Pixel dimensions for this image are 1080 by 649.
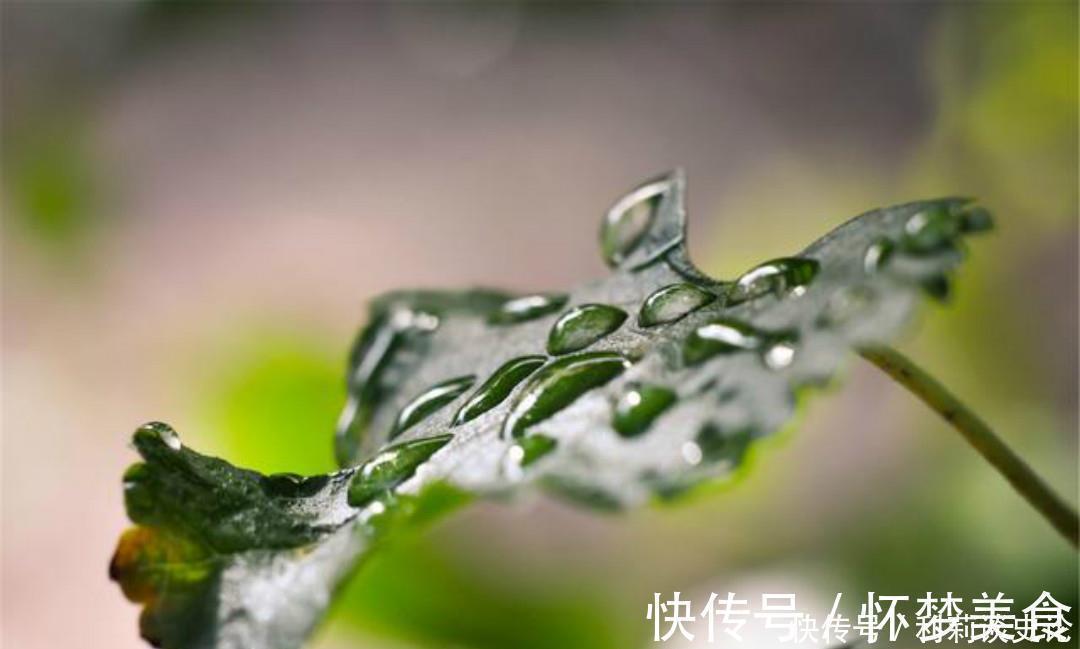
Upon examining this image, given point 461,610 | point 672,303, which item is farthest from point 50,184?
point 672,303

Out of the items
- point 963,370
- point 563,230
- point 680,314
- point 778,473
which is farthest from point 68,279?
point 680,314

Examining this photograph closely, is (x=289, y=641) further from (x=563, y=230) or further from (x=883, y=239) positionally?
(x=563, y=230)

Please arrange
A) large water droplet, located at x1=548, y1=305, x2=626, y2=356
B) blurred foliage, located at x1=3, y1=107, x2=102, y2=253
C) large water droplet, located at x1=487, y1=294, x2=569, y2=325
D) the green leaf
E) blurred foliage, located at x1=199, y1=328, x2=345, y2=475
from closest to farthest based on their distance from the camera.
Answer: the green leaf, large water droplet, located at x1=548, y1=305, x2=626, y2=356, large water droplet, located at x1=487, y1=294, x2=569, y2=325, blurred foliage, located at x1=199, y1=328, x2=345, y2=475, blurred foliage, located at x1=3, y1=107, x2=102, y2=253

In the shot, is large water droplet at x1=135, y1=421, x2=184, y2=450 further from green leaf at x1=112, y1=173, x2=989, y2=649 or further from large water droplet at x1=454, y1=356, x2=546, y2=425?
large water droplet at x1=454, y1=356, x2=546, y2=425

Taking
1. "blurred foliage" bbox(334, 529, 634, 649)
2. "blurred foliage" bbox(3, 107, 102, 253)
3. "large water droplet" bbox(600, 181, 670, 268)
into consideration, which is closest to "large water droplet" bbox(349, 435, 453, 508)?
"large water droplet" bbox(600, 181, 670, 268)

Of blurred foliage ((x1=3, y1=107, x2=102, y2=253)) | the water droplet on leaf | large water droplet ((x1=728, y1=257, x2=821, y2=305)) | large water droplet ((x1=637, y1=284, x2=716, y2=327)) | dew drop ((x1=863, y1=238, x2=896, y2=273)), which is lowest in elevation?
the water droplet on leaf

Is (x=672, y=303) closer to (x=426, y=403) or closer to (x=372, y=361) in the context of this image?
(x=426, y=403)

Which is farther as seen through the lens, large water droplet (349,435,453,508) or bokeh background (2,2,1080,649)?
bokeh background (2,2,1080,649)
